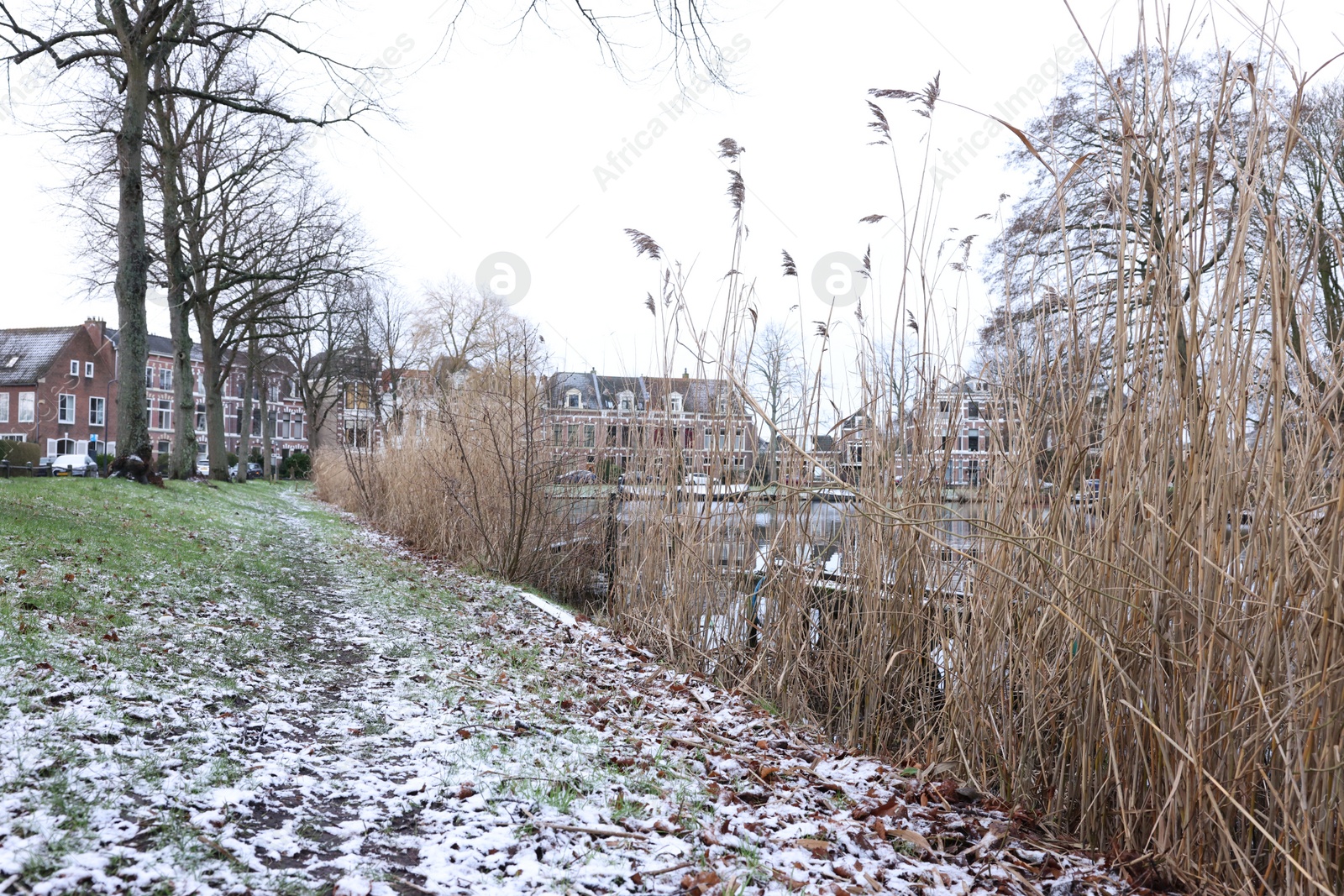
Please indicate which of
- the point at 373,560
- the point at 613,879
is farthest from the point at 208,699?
the point at 373,560

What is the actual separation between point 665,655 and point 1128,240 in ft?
10.8

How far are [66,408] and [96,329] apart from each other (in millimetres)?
4284

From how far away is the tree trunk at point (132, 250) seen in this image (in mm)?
11164

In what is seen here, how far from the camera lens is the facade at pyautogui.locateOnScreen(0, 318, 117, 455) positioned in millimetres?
36875

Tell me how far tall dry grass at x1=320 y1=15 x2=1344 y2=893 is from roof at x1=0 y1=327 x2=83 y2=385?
147ft

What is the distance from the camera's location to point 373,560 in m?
8.24

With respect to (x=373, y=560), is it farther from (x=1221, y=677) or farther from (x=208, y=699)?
(x=1221, y=677)

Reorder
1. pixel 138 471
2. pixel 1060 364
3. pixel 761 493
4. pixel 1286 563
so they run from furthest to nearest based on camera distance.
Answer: pixel 138 471
pixel 761 493
pixel 1060 364
pixel 1286 563

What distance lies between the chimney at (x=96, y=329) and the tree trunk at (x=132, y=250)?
34415 millimetres

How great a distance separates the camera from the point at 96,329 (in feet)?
131

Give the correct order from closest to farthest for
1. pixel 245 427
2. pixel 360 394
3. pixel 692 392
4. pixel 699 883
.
→ pixel 699 883 < pixel 692 392 < pixel 245 427 < pixel 360 394

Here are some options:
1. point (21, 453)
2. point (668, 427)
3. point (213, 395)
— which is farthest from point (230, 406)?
point (668, 427)

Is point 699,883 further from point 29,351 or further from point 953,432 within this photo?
point 29,351

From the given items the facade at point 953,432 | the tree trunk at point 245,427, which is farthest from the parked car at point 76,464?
the facade at point 953,432
